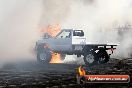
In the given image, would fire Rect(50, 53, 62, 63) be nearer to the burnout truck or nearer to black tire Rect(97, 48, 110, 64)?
the burnout truck

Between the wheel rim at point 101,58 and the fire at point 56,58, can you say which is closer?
the wheel rim at point 101,58

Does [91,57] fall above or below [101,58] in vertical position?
above

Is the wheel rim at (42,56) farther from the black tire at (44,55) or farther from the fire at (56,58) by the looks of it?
the fire at (56,58)

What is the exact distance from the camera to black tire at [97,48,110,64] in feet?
87.5

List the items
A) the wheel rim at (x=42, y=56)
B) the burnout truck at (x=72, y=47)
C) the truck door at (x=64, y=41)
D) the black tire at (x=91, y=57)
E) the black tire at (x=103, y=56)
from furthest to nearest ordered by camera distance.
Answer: the wheel rim at (x=42, y=56)
the truck door at (x=64, y=41)
the black tire at (x=103, y=56)
the burnout truck at (x=72, y=47)
the black tire at (x=91, y=57)

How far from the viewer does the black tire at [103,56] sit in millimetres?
26659

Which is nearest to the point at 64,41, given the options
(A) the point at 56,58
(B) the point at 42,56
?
(B) the point at 42,56

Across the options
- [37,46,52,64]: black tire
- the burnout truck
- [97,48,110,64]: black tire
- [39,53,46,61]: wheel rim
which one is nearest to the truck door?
the burnout truck

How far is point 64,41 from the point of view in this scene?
90.1 ft

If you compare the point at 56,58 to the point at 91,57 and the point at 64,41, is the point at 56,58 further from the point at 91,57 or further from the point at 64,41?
the point at 91,57

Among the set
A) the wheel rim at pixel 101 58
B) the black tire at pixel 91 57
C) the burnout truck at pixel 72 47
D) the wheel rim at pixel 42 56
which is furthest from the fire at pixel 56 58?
the wheel rim at pixel 101 58

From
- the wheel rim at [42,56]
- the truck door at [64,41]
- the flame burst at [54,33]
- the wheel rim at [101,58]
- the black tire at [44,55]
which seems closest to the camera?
the wheel rim at [101,58]

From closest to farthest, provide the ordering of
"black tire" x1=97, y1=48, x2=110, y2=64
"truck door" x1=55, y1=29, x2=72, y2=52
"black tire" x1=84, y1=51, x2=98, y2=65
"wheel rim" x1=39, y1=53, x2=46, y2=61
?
"black tire" x1=84, y1=51, x2=98, y2=65, "black tire" x1=97, y1=48, x2=110, y2=64, "truck door" x1=55, y1=29, x2=72, y2=52, "wheel rim" x1=39, y1=53, x2=46, y2=61

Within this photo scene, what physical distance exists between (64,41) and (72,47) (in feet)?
2.63
